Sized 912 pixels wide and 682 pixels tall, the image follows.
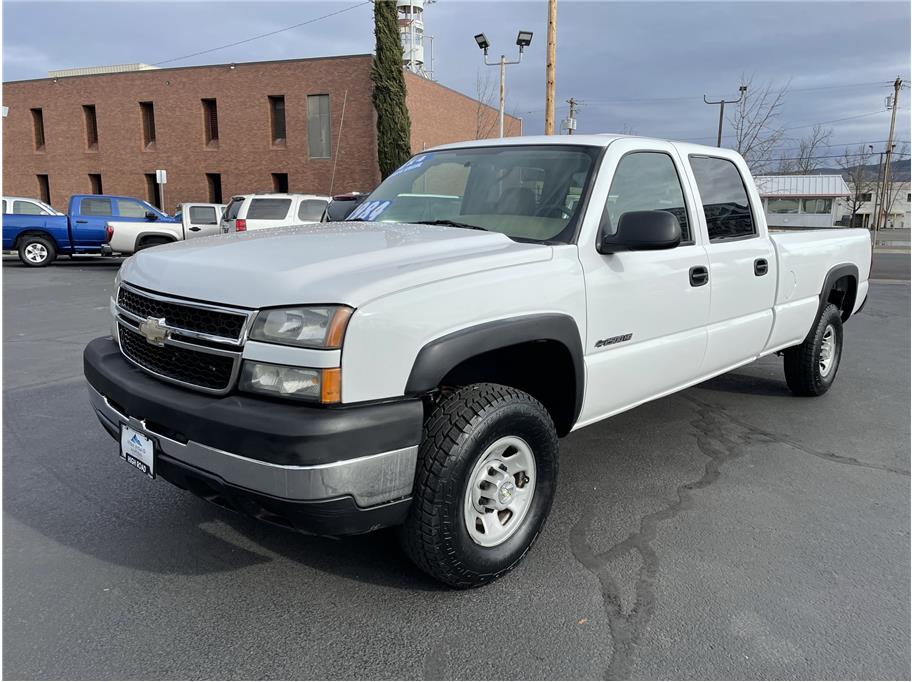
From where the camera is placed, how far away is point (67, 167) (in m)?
32.7

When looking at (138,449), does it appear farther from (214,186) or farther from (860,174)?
(860,174)

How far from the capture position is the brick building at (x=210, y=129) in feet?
91.9

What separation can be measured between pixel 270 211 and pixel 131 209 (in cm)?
525

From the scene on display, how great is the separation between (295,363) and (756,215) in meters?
3.65

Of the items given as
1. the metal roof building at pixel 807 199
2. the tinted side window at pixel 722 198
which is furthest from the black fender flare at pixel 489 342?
the metal roof building at pixel 807 199

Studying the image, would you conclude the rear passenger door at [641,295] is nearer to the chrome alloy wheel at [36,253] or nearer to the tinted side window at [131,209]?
the tinted side window at [131,209]

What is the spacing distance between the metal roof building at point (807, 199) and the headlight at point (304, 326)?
70754mm

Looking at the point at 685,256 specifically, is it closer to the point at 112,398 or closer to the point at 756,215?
the point at 756,215

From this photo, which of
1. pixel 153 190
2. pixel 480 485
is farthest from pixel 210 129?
pixel 480 485

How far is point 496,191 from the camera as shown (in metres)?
3.69

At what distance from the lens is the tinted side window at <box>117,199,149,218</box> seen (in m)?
18.5

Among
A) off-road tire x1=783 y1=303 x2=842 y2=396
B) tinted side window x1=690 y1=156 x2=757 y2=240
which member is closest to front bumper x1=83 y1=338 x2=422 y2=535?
tinted side window x1=690 y1=156 x2=757 y2=240

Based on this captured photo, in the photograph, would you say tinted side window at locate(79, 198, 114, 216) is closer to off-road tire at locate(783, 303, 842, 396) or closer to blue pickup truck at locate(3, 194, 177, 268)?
blue pickup truck at locate(3, 194, 177, 268)

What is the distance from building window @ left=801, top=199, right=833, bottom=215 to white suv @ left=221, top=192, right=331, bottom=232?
65.6 meters
